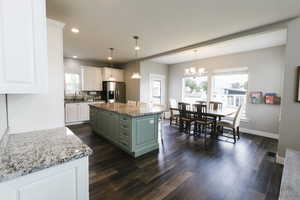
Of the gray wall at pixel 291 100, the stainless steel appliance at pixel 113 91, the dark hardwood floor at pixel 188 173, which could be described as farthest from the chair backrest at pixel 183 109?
the stainless steel appliance at pixel 113 91

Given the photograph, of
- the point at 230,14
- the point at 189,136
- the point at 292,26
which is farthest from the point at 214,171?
the point at 292,26

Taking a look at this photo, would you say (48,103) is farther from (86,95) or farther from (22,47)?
(86,95)

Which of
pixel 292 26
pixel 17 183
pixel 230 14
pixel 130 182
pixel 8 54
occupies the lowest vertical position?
pixel 130 182

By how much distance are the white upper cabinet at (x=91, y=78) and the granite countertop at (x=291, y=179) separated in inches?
238

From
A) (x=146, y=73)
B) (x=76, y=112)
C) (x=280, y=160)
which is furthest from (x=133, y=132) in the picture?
(x=146, y=73)

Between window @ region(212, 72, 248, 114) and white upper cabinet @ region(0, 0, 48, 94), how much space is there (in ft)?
17.4

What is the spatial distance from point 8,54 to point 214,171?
296cm

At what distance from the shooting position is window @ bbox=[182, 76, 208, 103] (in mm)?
5688

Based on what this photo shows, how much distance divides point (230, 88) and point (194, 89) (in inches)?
56.2

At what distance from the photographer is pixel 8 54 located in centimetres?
94

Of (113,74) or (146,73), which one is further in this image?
(113,74)

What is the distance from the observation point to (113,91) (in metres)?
6.13

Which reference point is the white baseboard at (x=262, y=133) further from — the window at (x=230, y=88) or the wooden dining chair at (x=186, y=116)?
the wooden dining chair at (x=186, y=116)

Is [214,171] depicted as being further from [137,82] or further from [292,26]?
[137,82]
